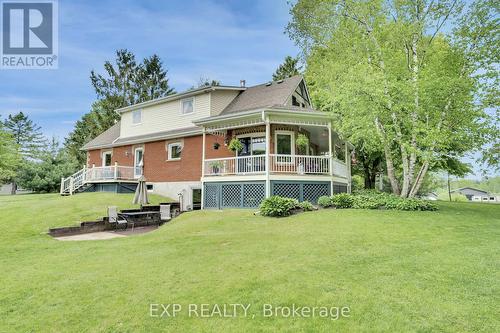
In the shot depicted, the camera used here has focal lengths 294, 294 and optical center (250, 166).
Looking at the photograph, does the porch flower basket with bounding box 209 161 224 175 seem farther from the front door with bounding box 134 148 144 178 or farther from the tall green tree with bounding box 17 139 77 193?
the tall green tree with bounding box 17 139 77 193

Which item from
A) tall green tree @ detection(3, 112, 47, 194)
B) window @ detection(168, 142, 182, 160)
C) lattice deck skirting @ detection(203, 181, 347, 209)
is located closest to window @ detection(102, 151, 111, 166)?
window @ detection(168, 142, 182, 160)

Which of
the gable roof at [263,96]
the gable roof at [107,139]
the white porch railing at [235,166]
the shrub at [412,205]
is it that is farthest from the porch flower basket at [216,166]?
the gable roof at [107,139]

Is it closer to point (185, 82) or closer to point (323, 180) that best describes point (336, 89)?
point (323, 180)

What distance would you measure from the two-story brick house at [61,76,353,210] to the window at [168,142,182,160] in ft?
0.22

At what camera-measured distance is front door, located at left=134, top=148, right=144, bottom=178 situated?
2133cm

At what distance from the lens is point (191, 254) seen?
6.68m

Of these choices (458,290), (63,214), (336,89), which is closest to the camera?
(458,290)

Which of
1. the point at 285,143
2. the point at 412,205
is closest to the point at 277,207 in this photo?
the point at 285,143

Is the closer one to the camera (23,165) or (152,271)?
(152,271)

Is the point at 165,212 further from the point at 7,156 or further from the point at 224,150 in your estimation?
the point at 7,156

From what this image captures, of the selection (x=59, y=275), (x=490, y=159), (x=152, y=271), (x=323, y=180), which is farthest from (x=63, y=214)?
(x=490, y=159)

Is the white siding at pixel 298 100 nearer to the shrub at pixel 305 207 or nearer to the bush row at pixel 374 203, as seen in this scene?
the bush row at pixel 374 203

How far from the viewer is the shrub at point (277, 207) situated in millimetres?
11617

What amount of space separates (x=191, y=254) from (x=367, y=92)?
10.9 meters
